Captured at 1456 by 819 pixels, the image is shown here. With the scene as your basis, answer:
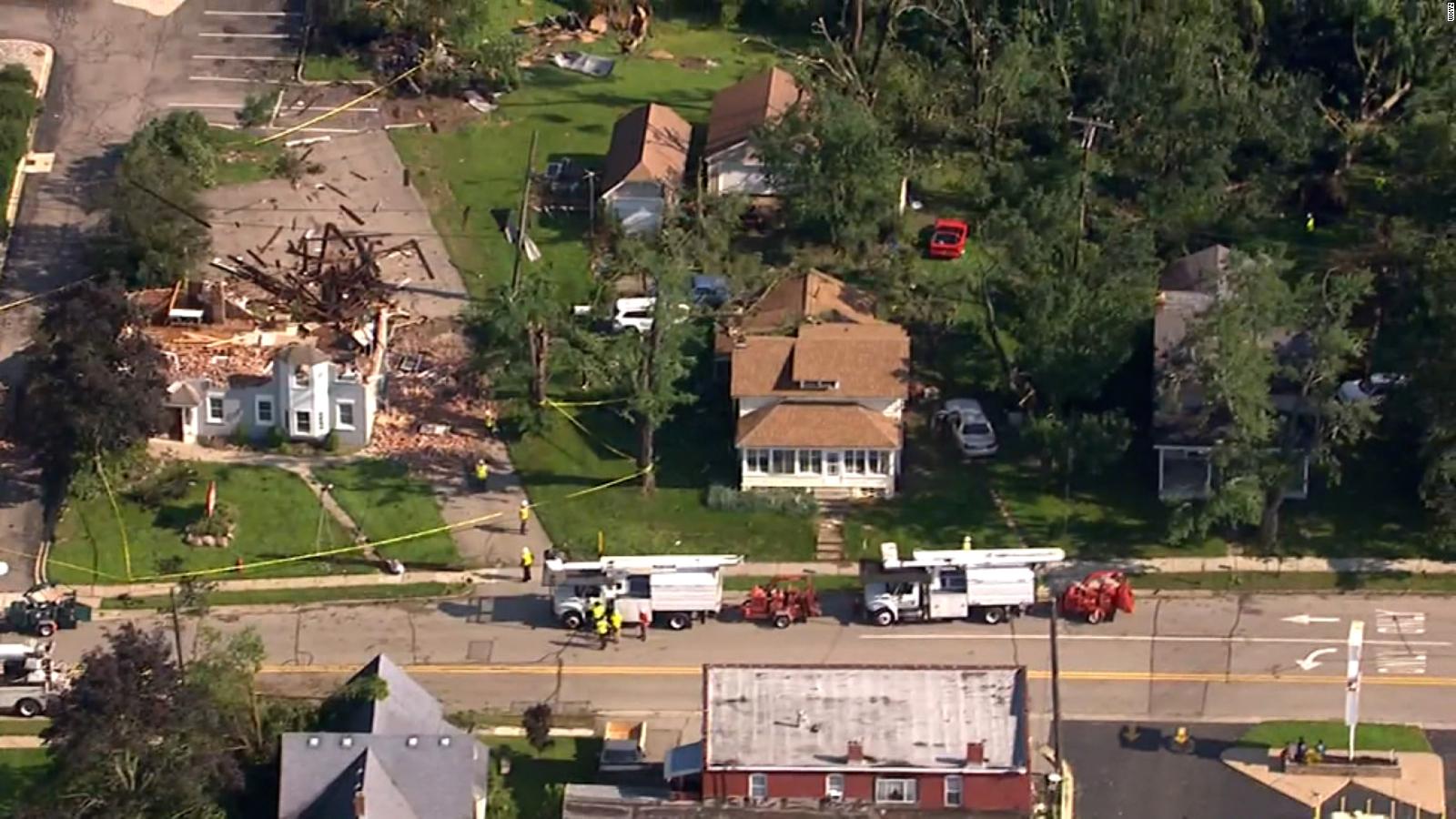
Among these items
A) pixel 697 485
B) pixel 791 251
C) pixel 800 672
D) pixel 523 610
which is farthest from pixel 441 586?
pixel 791 251

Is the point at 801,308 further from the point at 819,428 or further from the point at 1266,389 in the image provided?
the point at 1266,389

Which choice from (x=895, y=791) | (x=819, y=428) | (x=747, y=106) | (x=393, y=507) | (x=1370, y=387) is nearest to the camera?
(x=895, y=791)

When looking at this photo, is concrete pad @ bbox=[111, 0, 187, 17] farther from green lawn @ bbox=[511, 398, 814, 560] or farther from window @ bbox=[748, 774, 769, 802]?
window @ bbox=[748, 774, 769, 802]

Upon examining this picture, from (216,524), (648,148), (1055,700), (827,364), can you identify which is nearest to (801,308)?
(827,364)

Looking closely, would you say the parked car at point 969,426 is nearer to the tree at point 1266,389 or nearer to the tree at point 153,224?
the tree at point 1266,389

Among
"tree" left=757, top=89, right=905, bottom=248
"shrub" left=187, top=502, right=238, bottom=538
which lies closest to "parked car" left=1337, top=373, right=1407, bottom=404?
"tree" left=757, top=89, right=905, bottom=248

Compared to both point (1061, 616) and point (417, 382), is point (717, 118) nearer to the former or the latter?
point (417, 382)

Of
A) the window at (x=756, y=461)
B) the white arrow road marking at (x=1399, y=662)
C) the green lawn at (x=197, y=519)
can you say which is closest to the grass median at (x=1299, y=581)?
the white arrow road marking at (x=1399, y=662)
